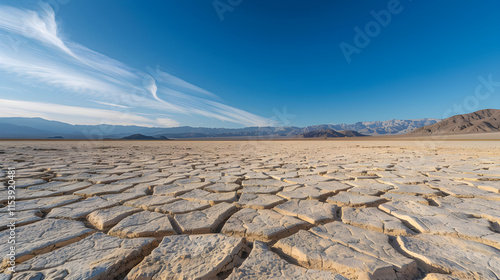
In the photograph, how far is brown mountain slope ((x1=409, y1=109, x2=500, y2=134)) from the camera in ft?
130

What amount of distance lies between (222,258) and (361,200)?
1.17m

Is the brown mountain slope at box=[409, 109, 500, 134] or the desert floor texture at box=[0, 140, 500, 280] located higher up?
the brown mountain slope at box=[409, 109, 500, 134]

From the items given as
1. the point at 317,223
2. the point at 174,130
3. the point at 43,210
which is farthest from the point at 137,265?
the point at 174,130

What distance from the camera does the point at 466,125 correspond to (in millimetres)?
42656

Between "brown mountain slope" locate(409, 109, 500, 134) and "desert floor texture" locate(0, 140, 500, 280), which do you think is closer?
"desert floor texture" locate(0, 140, 500, 280)

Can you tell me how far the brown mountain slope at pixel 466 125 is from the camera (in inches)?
1563

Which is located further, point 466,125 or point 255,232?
point 466,125

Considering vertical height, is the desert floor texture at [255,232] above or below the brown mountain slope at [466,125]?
below

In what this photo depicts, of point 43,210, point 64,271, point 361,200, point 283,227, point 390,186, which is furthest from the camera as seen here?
point 390,186

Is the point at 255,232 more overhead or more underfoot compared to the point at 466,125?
more underfoot

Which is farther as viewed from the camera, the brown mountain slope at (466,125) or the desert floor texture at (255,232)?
the brown mountain slope at (466,125)

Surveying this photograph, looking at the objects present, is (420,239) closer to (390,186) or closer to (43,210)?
(390,186)

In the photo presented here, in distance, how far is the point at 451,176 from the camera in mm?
2154

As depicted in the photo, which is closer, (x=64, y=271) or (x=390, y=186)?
(x=64, y=271)
